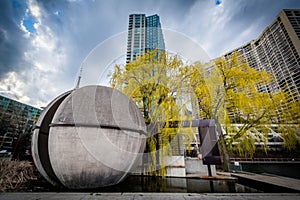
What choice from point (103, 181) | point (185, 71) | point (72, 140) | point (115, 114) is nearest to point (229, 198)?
point (103, 181)

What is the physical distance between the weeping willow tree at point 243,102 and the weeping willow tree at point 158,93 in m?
1.56

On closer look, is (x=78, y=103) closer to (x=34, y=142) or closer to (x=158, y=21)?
(x=34, y=142)

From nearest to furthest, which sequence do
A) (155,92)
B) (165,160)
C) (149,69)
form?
(165,160), (155,92), (149,69)

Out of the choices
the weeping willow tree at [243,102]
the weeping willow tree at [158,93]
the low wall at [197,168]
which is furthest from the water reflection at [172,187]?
the weeping willow tree at [243,102]

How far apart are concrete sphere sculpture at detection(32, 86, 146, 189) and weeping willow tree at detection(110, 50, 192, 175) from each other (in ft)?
10.4

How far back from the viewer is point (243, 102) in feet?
29.3

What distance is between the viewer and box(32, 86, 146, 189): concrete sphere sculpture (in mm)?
3707

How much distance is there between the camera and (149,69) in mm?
8906

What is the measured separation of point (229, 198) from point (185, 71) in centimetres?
709

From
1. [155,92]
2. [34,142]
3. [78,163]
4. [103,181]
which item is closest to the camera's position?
[78,163]

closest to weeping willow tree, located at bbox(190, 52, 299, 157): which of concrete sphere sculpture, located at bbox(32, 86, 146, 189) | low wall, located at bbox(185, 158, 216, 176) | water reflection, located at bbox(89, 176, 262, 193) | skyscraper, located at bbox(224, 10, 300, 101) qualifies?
low wall, located at bbox(185, 158, 216, 176)

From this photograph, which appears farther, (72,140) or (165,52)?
(165,52)

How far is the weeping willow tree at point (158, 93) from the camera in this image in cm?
764

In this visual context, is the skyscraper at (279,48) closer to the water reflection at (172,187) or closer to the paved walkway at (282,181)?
the paved walkway at (282,181)
